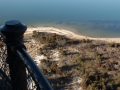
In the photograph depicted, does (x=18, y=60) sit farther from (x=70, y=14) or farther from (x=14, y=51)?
(x=70, y=14)

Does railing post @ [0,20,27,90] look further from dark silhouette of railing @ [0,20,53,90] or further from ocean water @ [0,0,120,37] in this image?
ocean water @ [0,0,120,37]

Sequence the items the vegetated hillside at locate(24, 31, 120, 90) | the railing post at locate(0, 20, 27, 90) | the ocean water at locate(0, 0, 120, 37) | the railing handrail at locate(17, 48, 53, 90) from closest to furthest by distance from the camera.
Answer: the railing handrail at locate(17, 48, 53, 90), the railing post at locate(0, 20, 27, 90), the vegetated hillside at locate(24, 31, 120, 90), the ocean water at locate(0, 0, 120, 37)

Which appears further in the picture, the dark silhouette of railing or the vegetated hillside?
the vegetated hillside

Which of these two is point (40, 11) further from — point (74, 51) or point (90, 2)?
point (74, 51)

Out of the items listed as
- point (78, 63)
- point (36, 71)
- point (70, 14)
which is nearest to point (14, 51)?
point (36, 71)

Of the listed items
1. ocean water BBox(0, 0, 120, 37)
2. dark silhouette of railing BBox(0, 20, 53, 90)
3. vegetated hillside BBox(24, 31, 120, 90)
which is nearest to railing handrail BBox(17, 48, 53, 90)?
dark silhouette of railing BBox(0, 20, 53, 90)

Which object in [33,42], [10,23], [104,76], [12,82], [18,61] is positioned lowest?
[104,76]

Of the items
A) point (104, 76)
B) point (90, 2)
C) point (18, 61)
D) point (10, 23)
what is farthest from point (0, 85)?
point (90, 2)

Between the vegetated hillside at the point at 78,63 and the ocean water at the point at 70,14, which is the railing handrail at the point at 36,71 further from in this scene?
the ocean water at the point at 70,14
